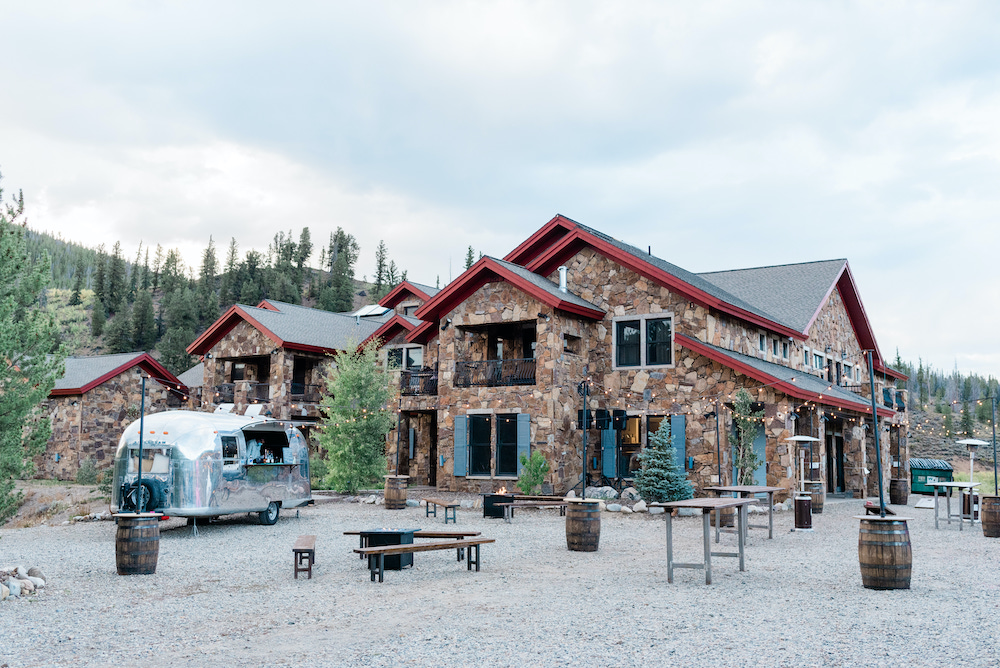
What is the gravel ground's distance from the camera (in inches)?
263

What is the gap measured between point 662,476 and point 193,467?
10669 mm

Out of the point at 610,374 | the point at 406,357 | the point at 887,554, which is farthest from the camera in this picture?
the point at 406,357

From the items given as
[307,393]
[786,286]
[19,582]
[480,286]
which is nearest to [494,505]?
[480,286]

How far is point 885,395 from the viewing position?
3097 centimetres

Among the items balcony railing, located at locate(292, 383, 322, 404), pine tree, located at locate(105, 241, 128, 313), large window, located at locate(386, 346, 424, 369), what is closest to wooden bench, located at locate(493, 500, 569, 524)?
large window, located at locate(386, 346, 424, 369)

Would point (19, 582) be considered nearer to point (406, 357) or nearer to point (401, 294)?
point (406, 357)

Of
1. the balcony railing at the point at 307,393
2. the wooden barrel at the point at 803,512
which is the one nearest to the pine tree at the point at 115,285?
the balcony railing at the point at 307,393

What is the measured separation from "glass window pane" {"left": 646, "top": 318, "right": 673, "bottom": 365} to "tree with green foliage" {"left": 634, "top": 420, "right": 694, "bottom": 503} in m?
3.72

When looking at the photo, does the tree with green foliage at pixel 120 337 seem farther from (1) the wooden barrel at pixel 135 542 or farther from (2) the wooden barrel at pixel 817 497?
(1) the wooden barrel at pixel 135 542

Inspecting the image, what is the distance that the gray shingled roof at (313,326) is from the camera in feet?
109

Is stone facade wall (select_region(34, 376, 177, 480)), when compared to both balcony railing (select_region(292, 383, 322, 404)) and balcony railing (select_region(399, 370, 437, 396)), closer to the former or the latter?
balcony railing (select_region(292, 383, 322, 404))

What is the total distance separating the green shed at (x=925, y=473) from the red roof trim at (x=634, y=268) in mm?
10490

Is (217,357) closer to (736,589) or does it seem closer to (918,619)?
(736,589)

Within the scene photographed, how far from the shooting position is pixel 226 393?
3375 cm
